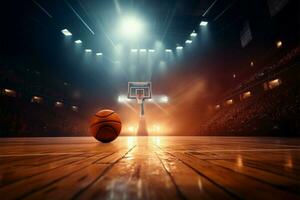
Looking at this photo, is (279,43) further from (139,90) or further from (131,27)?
(139,90)

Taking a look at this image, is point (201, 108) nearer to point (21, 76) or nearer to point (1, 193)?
point (21, 76)

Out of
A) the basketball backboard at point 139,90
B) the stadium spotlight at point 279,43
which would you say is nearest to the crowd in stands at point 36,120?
the basketball backboard at point 139,90

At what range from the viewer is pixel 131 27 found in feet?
28.8

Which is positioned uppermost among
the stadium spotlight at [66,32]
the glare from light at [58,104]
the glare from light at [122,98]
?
the stadium spotlight at [66,32]

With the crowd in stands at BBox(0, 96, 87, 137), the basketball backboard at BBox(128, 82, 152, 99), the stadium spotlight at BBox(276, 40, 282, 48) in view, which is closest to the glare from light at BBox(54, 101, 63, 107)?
the crowd in stands at BBox(0, 96, 87, 137)

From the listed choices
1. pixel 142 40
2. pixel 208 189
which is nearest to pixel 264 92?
pixel 142 40

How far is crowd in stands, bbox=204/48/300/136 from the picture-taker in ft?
23.0

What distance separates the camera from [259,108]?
10023mm

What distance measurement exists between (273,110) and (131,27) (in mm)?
8218

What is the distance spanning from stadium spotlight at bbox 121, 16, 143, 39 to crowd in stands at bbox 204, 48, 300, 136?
25.3 feet

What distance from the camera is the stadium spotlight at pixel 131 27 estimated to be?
26.9 ft

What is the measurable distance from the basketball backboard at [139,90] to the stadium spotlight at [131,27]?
343 centimetres

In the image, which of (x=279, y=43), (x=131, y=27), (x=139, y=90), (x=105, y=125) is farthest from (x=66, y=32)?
(x=279, y=43)

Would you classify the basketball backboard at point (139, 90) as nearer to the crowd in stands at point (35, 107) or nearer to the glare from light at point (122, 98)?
the glare from light at point (122, 98)
